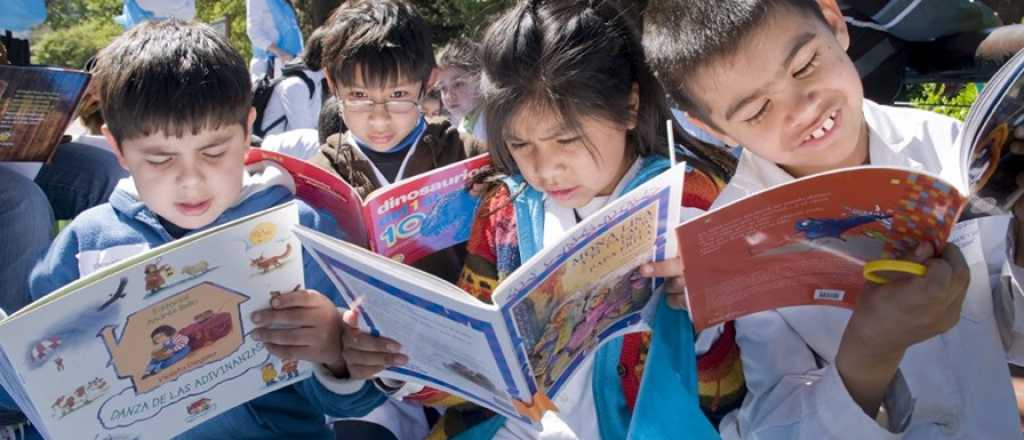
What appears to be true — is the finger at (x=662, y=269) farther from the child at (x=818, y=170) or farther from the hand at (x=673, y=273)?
the child at (x=818, y=170)

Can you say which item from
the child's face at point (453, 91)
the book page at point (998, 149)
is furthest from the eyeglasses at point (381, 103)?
the book page at point (998, 149)

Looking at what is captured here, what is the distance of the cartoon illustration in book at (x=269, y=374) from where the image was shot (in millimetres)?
1437

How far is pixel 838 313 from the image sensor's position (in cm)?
146

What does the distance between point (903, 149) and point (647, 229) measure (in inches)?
19.0

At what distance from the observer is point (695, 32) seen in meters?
1.43

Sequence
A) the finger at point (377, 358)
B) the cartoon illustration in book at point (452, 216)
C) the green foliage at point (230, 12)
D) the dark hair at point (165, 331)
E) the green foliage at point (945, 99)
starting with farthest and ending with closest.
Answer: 1. the green foliage at point (230, 12)
2. the green foliage at point (945, 99)
3. the cartoon illustration in book at point (452, 216)
4. the finger at point (377, 358)
5. the dark hair at point (165, 331)

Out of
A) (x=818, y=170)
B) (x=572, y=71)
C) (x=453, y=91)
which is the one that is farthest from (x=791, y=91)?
(x=453, y=91)

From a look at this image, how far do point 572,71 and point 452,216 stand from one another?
0.38 meters

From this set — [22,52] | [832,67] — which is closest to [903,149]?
[832,67]

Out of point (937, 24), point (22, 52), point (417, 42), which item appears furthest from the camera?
point (22, 52)

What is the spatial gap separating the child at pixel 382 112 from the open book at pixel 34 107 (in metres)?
0.58

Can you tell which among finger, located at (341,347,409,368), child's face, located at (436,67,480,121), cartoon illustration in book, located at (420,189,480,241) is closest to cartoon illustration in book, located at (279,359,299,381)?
finger, located at (341,347,409,368)

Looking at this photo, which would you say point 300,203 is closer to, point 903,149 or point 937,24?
point 903,149

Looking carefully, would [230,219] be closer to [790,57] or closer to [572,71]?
[572,71]
